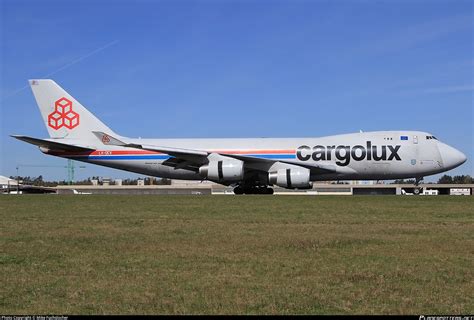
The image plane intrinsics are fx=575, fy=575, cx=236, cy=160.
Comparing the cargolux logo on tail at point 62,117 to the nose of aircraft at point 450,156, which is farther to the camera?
the cargolux logo on tail at point 62,117

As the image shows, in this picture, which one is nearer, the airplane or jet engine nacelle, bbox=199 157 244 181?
jet engine nacelle, bbox=199 157 244 181

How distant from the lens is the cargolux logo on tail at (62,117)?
4284 cm

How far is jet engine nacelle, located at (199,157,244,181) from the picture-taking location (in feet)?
120

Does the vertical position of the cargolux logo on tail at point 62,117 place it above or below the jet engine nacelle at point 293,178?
above

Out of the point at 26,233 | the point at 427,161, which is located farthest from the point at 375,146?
the point at 26,233

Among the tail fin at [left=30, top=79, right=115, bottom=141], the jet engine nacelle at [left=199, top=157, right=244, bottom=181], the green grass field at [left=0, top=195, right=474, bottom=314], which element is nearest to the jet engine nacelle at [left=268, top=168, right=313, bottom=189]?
the jet engine nacelle at [left=199, top=157, right=244, bottom=181]

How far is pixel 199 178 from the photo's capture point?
40781mm

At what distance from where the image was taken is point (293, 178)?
35531 millimetres

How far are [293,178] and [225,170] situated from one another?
4392 mm

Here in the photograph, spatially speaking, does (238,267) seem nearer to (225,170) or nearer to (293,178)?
(293,178)

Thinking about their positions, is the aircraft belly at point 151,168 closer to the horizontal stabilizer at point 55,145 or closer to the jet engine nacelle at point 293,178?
the horizontal stabilizer at point 55,145

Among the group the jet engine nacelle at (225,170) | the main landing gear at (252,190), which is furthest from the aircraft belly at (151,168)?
the jet engine nacelle at (225,170)

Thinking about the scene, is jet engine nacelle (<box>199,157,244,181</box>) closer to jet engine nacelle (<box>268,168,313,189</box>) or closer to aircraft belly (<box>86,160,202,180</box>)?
jet engine nacelle (<box>268,168,313,189</box>)

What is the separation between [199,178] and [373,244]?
29681mm
